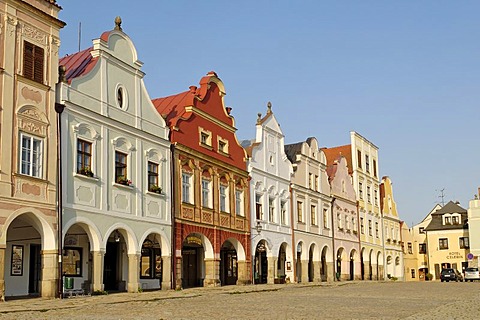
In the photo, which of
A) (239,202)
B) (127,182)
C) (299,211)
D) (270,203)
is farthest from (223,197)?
(299,211)

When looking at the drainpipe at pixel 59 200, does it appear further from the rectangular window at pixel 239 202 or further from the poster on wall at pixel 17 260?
the rectangular window at pixel 239 202

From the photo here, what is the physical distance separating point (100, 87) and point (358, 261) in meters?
34.4

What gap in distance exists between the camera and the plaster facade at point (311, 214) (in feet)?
147

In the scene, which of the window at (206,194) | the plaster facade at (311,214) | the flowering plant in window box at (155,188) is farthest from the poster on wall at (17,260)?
the plaster facade at (311,214)

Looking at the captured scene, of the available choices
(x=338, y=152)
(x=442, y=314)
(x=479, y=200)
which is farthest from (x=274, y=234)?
(x=479, y=200)

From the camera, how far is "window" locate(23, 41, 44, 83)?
22750 millimetres

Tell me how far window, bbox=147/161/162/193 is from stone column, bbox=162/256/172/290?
318 cm

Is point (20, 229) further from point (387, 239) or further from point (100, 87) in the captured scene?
point (387, 239)

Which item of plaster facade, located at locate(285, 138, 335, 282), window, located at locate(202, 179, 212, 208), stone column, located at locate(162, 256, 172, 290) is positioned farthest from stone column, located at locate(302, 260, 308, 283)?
stone column, located at locate(162, 256, 172, 290)

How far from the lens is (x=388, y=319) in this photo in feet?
48.5

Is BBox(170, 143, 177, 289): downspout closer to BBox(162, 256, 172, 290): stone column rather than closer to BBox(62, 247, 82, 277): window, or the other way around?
BBox(162, 256, 172, 290): stone column

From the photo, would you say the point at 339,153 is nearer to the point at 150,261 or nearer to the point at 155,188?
the point at 150,261

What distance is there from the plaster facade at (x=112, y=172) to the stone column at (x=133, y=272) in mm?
42

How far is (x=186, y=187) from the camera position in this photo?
3228 cm
